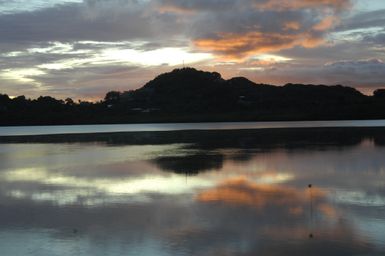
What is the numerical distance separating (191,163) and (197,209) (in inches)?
485

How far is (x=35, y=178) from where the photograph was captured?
2242 centimetres

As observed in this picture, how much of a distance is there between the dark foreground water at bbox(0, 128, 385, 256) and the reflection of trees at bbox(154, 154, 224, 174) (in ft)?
0.40

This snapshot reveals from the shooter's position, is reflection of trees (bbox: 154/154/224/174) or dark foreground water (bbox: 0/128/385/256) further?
reflection of trees (bbox: 154/154/224/174)

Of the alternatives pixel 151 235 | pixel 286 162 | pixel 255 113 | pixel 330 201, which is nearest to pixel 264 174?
pixel 286 162

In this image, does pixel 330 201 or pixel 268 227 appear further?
pixel 330 201

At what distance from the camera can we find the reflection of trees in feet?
79.3

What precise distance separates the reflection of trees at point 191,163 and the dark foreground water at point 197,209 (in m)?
0.12

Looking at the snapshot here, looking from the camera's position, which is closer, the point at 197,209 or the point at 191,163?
the point at 197,209

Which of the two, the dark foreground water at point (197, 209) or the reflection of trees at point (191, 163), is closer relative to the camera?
the dark foreground water at point (197, 209)

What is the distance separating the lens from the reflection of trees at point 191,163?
24.2 metres

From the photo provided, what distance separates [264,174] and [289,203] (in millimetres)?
6720

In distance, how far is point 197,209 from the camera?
14.4m

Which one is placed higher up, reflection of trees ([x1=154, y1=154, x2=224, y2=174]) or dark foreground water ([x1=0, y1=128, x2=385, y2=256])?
reflection of trees ([x1=154, y1=154, x2=224, y2=174])

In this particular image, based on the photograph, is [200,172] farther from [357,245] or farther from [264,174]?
[357,245]
